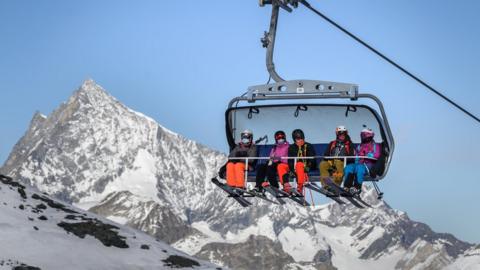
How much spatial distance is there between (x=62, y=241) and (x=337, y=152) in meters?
125

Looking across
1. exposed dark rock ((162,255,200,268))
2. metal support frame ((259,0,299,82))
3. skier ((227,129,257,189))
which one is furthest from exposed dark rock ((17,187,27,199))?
metal support frame ((259,0,299,82))

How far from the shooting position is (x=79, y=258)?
466 feet

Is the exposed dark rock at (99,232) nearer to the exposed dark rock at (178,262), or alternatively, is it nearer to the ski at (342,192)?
the exposed dark rock at (178,262)

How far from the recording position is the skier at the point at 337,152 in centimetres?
2800

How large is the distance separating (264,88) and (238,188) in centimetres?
403

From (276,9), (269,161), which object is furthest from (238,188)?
(276,9)

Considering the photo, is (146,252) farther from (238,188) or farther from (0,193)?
(238,188)

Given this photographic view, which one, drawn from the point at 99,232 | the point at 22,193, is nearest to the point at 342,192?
the point at 99,232

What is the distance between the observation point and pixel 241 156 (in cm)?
2977

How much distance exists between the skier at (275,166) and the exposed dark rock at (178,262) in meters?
132

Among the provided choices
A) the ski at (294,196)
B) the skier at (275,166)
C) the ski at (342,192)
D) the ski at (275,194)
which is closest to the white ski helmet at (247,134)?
the skier at (275,166)

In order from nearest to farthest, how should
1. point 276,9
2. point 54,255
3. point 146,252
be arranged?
point 276,9
point 54,255
point 146,252

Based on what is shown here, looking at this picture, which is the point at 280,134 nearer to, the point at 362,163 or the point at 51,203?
the point at 362,163

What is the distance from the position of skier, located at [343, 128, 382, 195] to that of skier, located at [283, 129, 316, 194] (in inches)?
56.8
